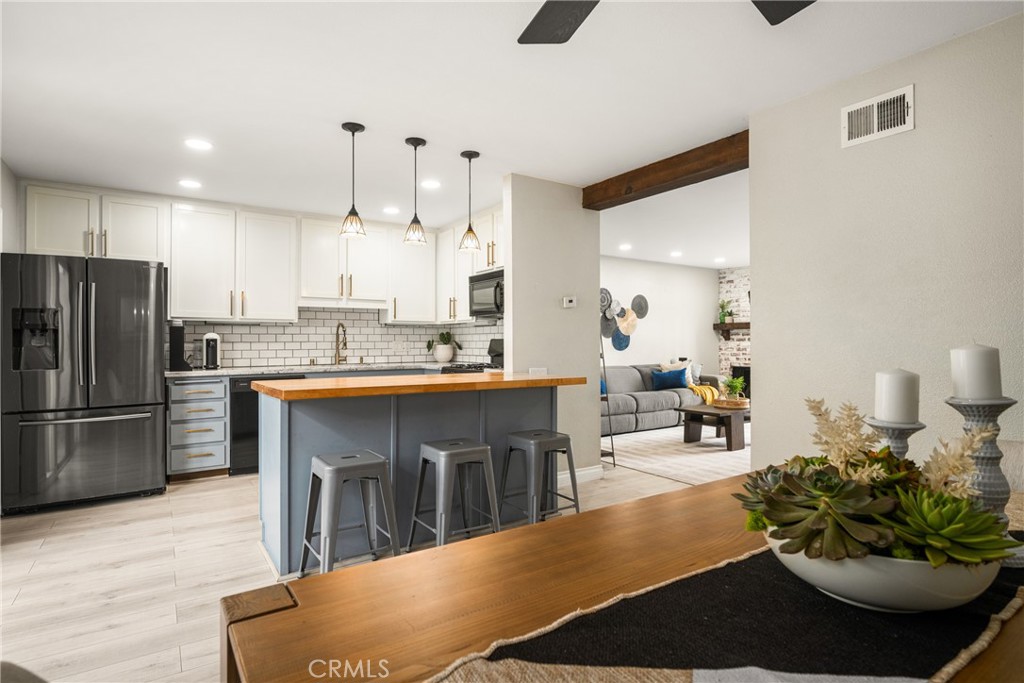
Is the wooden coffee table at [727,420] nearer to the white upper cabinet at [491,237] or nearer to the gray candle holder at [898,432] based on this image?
the white upper cabinet at [491,237]

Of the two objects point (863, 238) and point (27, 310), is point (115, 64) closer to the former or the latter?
point (27, 310)

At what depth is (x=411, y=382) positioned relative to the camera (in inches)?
119

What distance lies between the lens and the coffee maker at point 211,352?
4.90 meters

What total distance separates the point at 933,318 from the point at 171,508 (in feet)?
15.6

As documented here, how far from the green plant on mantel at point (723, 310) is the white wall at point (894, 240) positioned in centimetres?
674

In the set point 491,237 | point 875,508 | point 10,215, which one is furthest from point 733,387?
point 10,215

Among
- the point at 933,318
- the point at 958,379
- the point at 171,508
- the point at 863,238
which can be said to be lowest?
the point at 171,508

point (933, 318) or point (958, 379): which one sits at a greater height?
point (933, 318)

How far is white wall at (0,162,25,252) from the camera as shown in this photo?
3.79 m

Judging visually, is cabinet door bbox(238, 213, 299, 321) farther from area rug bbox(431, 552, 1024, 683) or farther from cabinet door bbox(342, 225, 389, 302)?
area rug bbox(431, 552, 1024, 683)

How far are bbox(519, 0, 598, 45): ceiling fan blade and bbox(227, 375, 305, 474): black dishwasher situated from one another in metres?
3.98

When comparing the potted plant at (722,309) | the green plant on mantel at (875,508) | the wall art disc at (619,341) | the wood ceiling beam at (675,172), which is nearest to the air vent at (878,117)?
the wood ceiling beam at (675,172)

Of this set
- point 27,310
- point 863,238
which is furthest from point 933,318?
point 27,310

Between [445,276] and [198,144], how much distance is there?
2.80m
